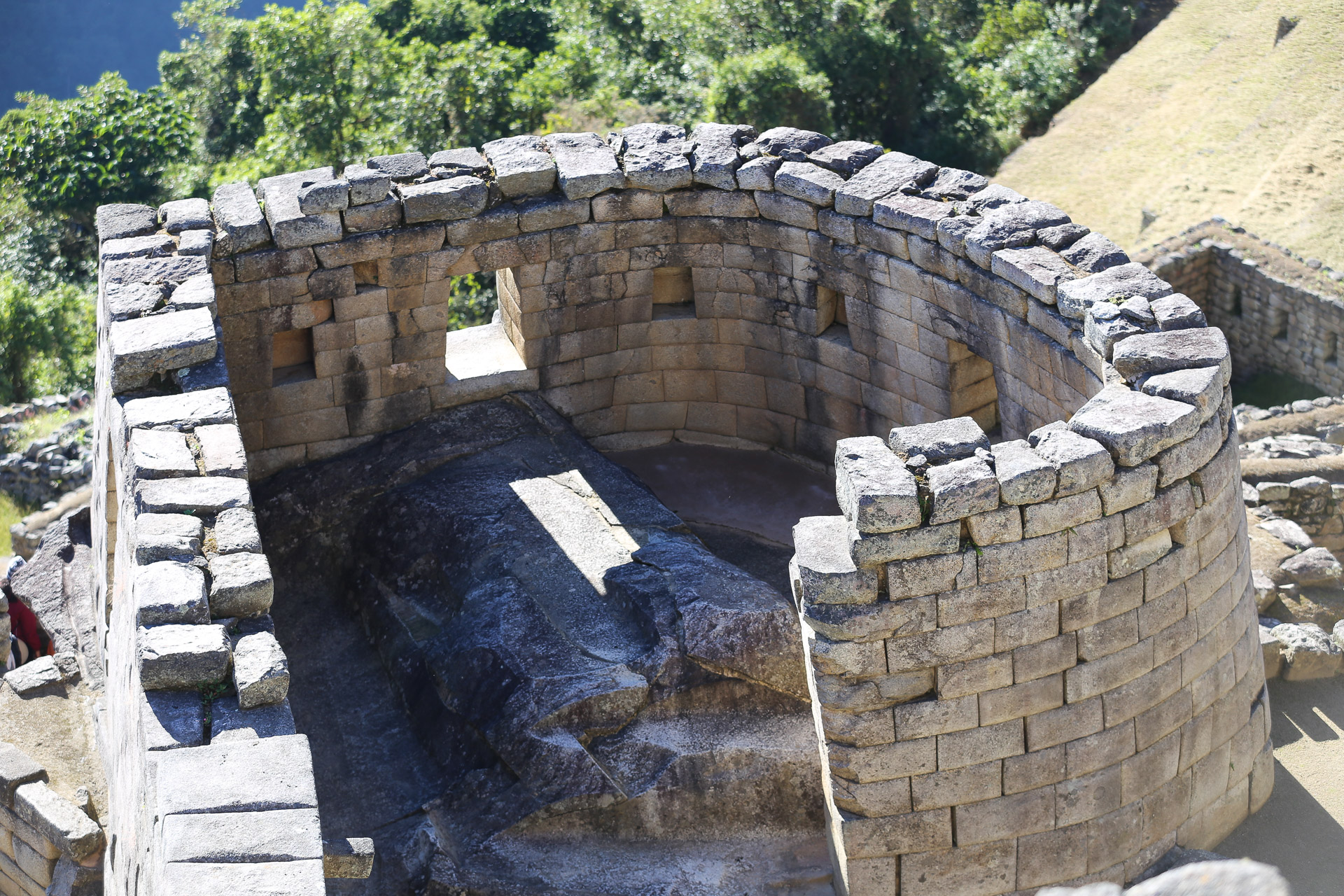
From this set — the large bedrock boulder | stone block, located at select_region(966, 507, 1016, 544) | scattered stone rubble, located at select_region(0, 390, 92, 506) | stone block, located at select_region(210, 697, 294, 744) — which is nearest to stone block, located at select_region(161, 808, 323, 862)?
stone block, located at select_region(210, 697, 294, 744)

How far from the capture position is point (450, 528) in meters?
11.2

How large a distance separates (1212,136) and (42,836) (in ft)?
73.2

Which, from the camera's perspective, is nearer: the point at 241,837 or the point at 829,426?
the point at 241,837

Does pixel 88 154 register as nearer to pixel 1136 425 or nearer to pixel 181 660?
pixel 181 660

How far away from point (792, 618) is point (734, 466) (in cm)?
362

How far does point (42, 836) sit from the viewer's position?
9828 millimetres

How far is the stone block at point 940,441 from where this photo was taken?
830 centimetres

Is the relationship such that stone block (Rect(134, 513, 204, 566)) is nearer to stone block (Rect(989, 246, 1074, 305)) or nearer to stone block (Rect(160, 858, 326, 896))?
stone block (Rect(160, 858, 326, 896))

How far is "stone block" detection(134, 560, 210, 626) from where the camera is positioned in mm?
7734

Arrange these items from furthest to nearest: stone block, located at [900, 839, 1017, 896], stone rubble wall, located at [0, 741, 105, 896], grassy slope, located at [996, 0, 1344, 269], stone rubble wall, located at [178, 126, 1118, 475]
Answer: grassy slope, located at [996, 0, 1344, 269], stone rubble wall, located at [178, 126, 1118, 475], stone rubble wall, located at [0, 741, 105, 896], stone block, located at [900, 839, 1017, 896]

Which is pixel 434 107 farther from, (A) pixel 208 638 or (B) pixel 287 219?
(A) pixel 208 638

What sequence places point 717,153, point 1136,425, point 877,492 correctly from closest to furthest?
1. point 877,492
2. point 1136,425
3. point 717,153

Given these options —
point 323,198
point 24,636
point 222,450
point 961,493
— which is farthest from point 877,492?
point 24,636

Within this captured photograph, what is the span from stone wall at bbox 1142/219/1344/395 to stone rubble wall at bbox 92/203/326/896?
46.1 ft
